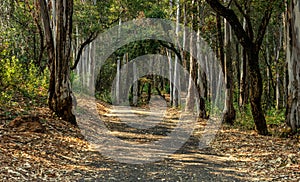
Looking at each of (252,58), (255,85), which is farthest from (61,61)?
(255,85)

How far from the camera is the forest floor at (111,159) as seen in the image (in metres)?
7.18

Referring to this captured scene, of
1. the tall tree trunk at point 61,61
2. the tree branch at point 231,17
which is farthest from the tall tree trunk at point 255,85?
the tall tree trunk at point 61,61

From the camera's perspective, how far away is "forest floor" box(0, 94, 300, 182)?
7.18m

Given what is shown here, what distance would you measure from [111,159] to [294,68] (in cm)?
683

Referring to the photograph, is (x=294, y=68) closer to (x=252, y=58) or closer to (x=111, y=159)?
(x=252, y=58)

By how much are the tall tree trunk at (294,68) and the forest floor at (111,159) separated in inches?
27.4

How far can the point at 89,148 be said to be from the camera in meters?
10.2

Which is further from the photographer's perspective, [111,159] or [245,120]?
[245,120]

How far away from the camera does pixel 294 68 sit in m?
12.0

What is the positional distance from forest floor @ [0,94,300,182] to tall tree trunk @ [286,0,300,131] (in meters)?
0.70

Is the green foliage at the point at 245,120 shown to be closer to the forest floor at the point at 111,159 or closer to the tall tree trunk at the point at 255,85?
the tall tree trunk at the point at 255,85

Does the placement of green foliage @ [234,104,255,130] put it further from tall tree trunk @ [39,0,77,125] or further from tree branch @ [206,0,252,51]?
tall tree trunk @ [39,0,77,125]

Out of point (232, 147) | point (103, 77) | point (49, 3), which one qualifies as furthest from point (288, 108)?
point (103, 77)

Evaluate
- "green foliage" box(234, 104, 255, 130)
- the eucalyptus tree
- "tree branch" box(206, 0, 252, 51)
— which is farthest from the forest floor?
"tree branch" box(206, 0, 252, 51)
